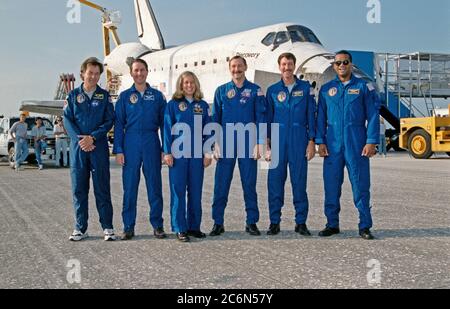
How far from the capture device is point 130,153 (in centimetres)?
512

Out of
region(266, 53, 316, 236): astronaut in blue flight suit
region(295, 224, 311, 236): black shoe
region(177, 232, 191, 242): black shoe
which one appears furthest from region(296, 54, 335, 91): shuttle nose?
region(177, 232, 191, 242): black shoe

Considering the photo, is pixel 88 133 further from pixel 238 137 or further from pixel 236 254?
pixel 236 254

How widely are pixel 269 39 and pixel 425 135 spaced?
23.5 ft

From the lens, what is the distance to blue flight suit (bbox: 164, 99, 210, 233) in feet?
16.7

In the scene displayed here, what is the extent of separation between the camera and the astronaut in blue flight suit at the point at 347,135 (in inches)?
199

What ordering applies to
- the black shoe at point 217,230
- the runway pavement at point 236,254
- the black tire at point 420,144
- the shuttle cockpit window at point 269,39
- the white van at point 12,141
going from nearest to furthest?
the runway pavement at point 236,254 < the black shoe at point 217,230 < the white van at point 12,141 < the black tire at point 420,144 < the shuttle cockpit window at point 269,39

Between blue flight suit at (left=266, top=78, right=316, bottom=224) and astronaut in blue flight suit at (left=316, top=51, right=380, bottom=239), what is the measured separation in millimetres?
153

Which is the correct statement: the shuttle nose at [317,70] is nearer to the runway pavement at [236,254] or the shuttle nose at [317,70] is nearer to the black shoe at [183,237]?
the runway pavement at [236,254]

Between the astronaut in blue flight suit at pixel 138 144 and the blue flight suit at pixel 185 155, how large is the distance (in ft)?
0.54

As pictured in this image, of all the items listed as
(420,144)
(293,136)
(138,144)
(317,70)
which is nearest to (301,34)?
(317,70)

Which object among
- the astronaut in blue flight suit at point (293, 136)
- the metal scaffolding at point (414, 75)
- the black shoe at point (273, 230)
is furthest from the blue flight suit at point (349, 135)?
the metal scaffolding at point (414, 75)

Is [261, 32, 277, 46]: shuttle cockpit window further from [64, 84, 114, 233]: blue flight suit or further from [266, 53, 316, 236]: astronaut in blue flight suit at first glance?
[64, 84, 114, 233]: blue flight suit

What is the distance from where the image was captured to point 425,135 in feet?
56.2

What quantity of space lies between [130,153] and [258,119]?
1.51 m
